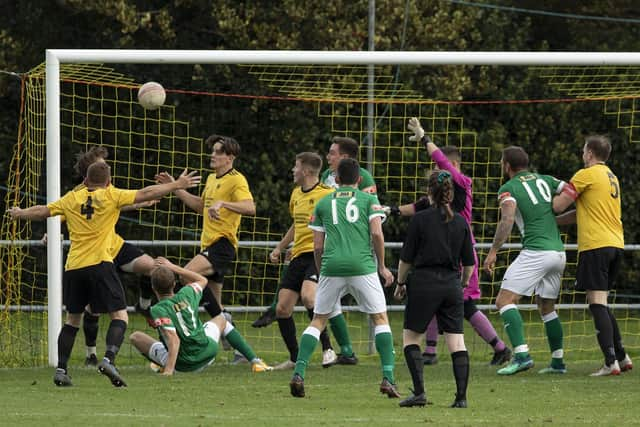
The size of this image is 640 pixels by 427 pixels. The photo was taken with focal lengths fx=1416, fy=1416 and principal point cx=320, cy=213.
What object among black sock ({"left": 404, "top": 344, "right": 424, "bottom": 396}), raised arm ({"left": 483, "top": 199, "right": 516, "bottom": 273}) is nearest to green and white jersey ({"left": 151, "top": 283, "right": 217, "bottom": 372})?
raised arm ({"left": 483, "top": 199, "right": 516, "bottom": 273})

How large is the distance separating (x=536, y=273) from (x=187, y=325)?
10.1ft

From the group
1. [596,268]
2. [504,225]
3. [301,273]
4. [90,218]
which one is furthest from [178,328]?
[596,268]

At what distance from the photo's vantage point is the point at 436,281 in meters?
9.98

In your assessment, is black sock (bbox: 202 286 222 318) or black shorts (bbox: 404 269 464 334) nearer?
black shorts (bbox: 404 269 464 334)

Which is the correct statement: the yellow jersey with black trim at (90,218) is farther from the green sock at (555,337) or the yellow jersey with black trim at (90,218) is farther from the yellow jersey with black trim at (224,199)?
the green sock at (555,337)

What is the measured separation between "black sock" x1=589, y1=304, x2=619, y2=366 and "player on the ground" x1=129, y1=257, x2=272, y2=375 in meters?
3.33

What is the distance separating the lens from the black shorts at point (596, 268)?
40.1 feet

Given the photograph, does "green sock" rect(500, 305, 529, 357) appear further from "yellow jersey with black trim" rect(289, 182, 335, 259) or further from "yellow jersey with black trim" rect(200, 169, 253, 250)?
"yellow jersey with black trim" rect(200, 169, 253, 250)

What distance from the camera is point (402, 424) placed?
9039 millimetres

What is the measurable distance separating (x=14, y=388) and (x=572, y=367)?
16.8ft

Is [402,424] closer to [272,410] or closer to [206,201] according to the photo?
[272,410]

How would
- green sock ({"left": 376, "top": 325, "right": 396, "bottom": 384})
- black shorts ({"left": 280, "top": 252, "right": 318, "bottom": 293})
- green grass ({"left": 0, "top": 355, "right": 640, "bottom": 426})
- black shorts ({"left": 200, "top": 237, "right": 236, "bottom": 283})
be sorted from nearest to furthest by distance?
green grass ({"left": 0, "top": 355, "right": 640, "bottom": 426}) < green sock ({"left": 376, "top": 325, "right": 396, "bottom": 384}) < black shorts ({"left": 280, "top": 252, "right": 318, "bottom": 293}) < black shorts ({"left": 200, "top": 237, "right": 236, "bottom": 283})

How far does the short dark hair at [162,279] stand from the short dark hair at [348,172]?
2055mm

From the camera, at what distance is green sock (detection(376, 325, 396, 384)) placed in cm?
1056
